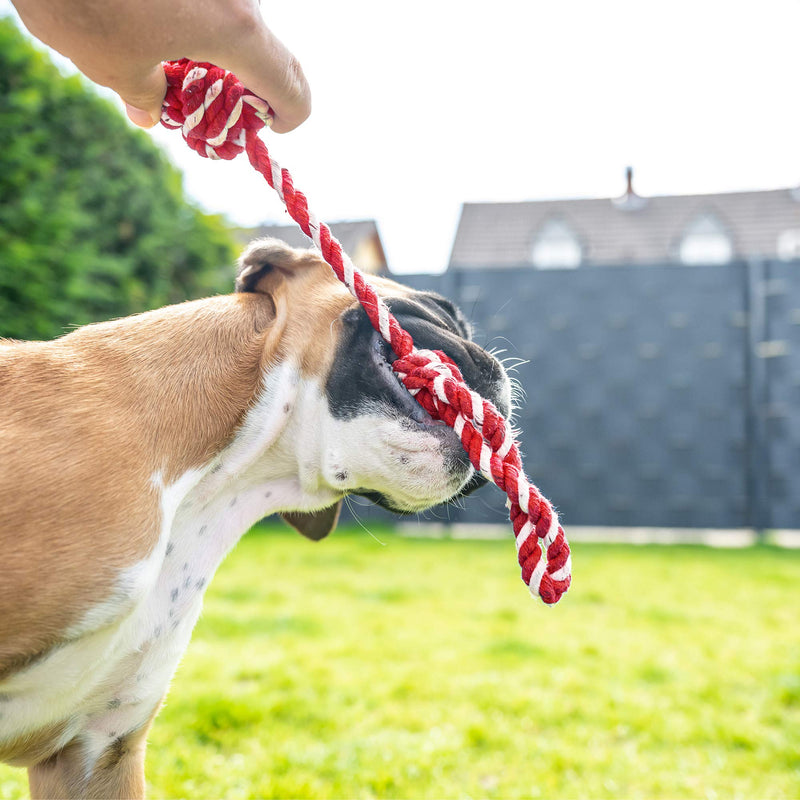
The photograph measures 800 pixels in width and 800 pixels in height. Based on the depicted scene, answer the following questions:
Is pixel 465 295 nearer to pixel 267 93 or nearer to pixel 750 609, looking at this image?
pixel 750 609

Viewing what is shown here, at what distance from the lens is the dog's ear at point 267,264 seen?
137 cm

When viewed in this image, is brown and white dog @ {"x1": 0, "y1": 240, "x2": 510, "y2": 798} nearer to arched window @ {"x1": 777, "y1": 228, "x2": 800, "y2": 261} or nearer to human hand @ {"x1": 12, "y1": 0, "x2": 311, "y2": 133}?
human hand @ {"x1": 12, "y1": 0, "x2": 311, "y2": 133}

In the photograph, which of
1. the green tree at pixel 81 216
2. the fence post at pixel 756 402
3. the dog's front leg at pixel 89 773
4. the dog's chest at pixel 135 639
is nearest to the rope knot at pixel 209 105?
the dog's chest at pixel 135 639

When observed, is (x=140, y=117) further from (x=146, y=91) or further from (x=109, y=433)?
(x=109, y=433)

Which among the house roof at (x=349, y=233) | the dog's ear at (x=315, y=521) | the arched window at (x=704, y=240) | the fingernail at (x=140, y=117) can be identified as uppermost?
the fingernail at (x=140, y=117)

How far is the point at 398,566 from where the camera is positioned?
5039mm

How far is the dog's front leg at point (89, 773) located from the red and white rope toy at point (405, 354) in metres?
0.74

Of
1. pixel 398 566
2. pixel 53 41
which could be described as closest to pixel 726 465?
pixel 398 566

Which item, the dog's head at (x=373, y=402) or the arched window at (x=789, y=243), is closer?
the dog's head at (x=373, y=402)

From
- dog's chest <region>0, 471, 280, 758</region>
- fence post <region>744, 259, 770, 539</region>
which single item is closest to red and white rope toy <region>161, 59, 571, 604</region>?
dog's chest <region>0, 471, 280, 758</region>

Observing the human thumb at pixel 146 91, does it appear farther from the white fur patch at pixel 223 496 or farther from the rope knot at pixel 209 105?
the white fur patch at pixel 223 496

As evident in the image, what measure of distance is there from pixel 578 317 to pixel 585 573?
2552 mm

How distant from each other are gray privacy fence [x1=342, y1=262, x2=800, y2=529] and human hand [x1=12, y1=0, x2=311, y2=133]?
5.42 meters

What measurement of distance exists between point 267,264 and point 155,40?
1.39 feet
